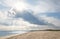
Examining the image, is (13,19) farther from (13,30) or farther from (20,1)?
(20,1)

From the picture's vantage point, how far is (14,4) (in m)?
1.96

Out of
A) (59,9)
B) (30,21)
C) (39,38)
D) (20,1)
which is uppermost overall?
(20,1)

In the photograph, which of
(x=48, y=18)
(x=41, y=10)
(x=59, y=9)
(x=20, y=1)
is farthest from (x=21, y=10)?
(x=59, y=9)

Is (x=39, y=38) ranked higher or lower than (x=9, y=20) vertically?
lower

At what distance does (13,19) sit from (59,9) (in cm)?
70

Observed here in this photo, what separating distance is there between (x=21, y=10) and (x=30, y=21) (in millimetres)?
213

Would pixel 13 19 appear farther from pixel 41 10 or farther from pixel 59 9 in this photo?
pixel 59 9

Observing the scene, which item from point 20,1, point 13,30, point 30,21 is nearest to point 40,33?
point 30,21

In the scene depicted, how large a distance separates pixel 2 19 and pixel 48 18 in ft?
2.23

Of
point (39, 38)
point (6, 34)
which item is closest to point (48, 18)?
point (39, 38)

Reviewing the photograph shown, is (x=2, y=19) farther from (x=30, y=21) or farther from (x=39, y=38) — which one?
(x=39, y=38)

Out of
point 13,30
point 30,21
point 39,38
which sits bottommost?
point 39,38

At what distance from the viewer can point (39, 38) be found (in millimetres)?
1898

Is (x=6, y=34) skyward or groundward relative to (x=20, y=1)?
groundward
